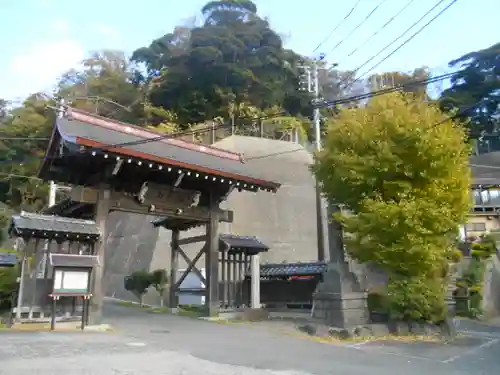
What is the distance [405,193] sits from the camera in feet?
41.9

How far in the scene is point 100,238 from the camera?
12.8m

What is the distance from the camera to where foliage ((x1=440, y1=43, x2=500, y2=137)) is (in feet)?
129

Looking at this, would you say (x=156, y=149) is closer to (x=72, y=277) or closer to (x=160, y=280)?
(x=72, y=277)

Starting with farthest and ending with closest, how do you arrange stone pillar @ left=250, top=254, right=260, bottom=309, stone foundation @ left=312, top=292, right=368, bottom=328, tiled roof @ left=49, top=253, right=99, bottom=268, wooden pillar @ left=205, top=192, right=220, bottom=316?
stone pillar @ left=250, top=254, right=260, bottom=309 → wooden pillar @ left=205, top=192, right=220, bottom=316 → stone foundation @ left=312, top=292, right=368, bottom=328 → tiled roof @ left=49, top=253, right=99, bottom=268

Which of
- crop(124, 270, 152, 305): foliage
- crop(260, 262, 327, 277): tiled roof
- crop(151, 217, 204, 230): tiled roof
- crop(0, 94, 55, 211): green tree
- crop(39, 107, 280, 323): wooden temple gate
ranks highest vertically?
crop(0, 94, 55, 211): green tree

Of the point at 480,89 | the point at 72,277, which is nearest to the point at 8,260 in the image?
the point at 72,277

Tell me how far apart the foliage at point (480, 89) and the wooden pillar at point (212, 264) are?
30.3 m

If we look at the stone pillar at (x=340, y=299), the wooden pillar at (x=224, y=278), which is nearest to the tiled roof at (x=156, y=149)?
the wooden pillar at (x=224, y=278)

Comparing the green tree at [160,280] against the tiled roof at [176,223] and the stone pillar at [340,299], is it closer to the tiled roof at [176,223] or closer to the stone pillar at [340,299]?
the tiled roof at [176,223]

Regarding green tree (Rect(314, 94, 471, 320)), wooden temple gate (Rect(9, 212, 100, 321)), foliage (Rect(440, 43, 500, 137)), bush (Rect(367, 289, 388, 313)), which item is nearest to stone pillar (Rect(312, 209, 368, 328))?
bush (Rect(367, 289, 388, 313))

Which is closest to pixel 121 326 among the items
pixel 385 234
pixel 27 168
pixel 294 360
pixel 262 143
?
pixel 294 360

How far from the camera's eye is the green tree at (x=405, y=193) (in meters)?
12.5

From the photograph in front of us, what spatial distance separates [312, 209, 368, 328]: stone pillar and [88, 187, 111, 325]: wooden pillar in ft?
23.0

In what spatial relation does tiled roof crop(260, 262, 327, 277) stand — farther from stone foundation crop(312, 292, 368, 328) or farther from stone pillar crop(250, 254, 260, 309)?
stone foundation crop(312, 292, 368, 328)
